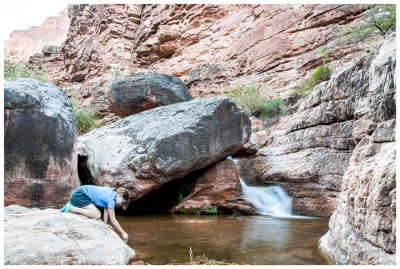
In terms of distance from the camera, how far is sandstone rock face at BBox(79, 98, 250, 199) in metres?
7.18

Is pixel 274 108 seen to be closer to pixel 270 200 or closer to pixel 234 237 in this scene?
pixel 270 200

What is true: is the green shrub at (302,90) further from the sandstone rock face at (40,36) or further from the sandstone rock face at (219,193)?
the sandstone rock face at (40,36)

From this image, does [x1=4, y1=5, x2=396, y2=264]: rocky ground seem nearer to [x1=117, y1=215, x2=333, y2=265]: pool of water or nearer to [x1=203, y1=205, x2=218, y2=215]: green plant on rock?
[x1=203, y1=205, x2=218, y2=215]: green plant on rock

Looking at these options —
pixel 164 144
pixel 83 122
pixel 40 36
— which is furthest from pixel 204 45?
pixel 40 36

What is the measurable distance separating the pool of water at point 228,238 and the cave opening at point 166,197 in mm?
1215

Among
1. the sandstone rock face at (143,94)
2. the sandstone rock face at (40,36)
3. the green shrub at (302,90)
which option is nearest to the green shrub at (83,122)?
the sandstone rock face at (143,94)

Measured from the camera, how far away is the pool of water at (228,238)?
11.8 ft

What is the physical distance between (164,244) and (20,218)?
205 centimetres

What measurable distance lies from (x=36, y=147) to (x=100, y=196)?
8.58 feet

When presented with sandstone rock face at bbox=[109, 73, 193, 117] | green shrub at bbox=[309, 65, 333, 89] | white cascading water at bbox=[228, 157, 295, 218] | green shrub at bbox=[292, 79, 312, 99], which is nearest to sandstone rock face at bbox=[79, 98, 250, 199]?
white cascading water at bbox=[228, 157, 295, 218]

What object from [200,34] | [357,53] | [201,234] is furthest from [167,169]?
[200,34]

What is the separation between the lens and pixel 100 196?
14.7 ft

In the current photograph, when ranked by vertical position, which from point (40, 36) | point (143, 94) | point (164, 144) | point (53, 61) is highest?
point (40, 36)

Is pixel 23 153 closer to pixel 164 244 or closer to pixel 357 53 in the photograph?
pixel 164 244
